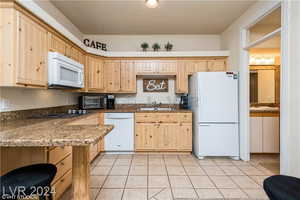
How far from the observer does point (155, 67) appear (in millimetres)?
3648

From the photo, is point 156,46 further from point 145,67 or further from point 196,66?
point 196,66

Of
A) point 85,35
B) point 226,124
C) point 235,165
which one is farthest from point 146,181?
point 85,35

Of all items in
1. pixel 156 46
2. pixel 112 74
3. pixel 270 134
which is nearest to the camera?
pixel 270 134

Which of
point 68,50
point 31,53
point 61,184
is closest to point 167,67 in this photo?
point 68,50

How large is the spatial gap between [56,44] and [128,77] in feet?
5.43

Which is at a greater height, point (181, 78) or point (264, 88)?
point (181, 78)

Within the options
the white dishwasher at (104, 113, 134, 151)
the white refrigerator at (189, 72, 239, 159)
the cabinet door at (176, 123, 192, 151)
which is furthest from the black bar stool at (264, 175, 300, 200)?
the white dishwasher at (104, 113, 134, 151)

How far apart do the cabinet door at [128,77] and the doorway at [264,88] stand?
7.27 ft

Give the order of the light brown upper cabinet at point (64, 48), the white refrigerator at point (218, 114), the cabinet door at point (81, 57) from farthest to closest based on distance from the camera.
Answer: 1. the white refrigerator at point (218, 114)
2. the cabinet door at point (81, 57)
3. the light brown upper cabinet at point (64, 48)

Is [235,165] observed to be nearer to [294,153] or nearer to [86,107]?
[294,153]

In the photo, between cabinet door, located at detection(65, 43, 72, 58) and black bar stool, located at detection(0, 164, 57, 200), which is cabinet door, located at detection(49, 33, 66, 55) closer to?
cabinet door, located at detection(65, 43, 72, 58)

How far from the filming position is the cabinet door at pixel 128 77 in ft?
11.9

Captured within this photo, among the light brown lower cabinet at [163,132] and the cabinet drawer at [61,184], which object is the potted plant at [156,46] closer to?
the light brown lower cabinet at [163,132]

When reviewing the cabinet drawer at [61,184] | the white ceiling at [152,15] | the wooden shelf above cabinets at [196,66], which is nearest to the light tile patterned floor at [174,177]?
the cabinet drawer at [61,184]
